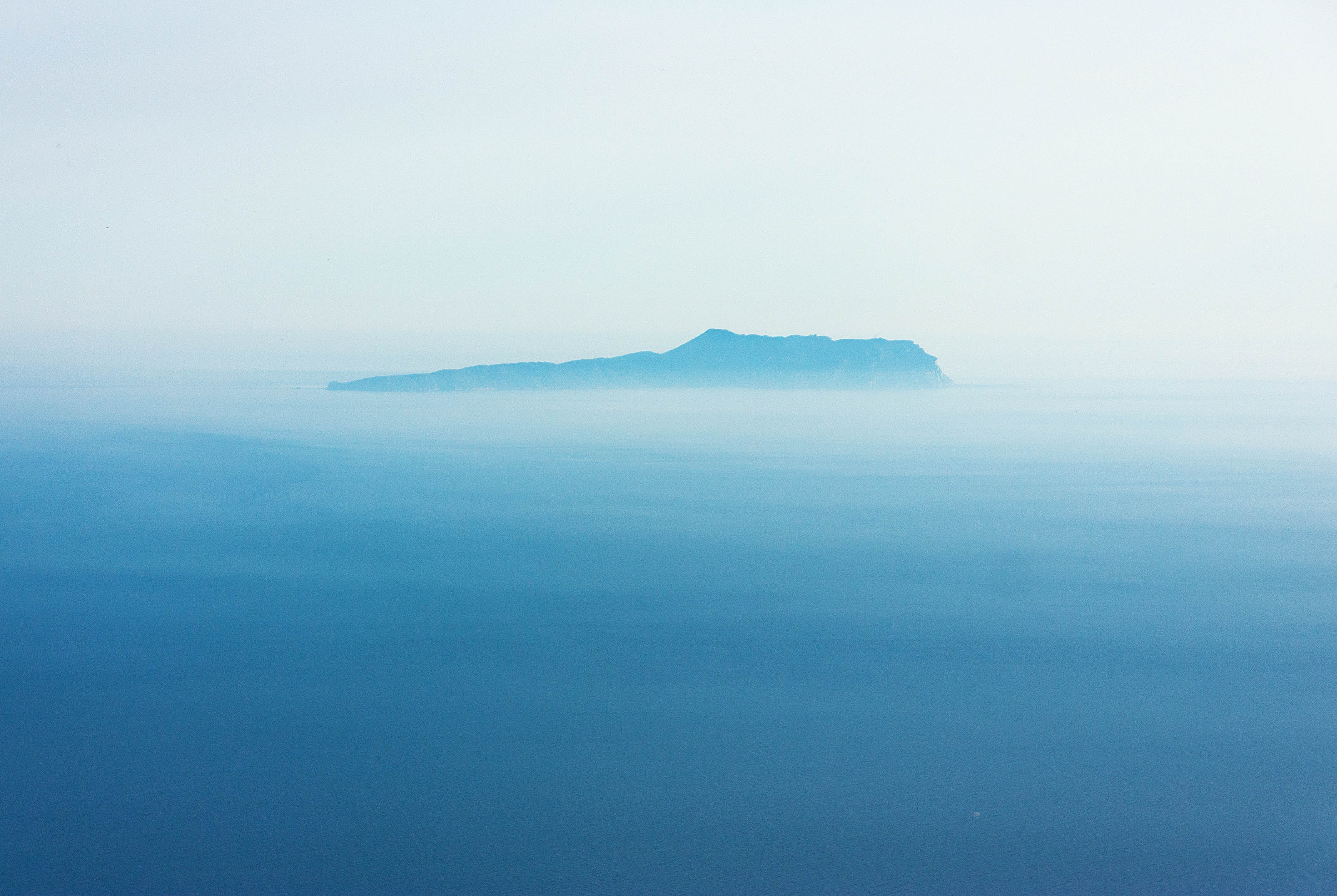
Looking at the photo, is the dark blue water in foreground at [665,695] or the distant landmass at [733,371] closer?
the dark blue water in foreground at [665,695]

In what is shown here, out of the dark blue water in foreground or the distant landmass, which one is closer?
the dark blue water in foreground

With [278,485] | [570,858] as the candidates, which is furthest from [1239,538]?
[278,485]

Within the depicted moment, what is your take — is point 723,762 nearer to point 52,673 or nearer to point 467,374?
point 52,673

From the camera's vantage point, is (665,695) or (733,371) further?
(733,371)
